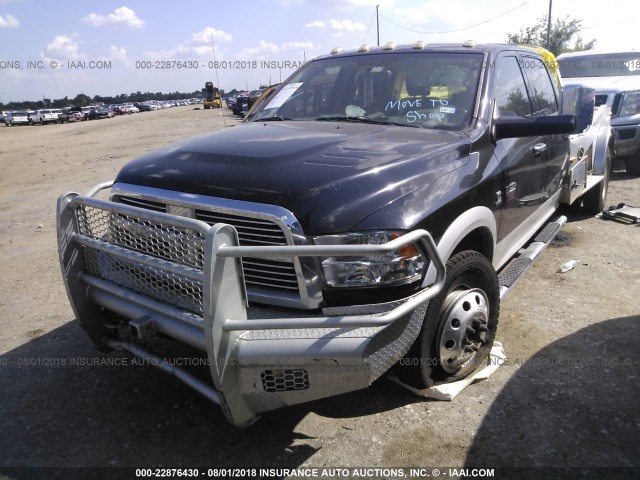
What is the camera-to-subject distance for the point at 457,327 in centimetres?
296

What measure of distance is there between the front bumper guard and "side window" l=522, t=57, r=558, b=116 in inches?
112

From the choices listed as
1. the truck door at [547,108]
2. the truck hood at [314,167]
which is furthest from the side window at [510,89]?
the truck hood at [314,167]

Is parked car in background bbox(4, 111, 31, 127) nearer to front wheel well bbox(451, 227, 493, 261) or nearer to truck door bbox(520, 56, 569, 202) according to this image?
truck door bbox(520, 56, 569, 202)

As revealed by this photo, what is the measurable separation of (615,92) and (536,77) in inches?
233

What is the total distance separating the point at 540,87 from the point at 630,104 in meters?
5.91

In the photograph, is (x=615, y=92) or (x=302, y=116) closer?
(x=302, y=116)

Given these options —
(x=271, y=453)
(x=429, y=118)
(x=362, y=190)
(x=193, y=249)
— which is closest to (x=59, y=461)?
(x=271, y=453)

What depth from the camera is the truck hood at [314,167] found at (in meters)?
2.44

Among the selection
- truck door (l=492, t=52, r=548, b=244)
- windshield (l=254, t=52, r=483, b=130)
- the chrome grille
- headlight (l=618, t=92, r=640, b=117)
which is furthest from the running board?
headlight (l=618, t=92, r=640, b=117)

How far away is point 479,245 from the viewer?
3.37 meters

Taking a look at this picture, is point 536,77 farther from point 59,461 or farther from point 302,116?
point 59,461

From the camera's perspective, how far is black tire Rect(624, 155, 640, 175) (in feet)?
30.1

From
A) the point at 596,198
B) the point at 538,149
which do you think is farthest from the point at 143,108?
the point at 538,149

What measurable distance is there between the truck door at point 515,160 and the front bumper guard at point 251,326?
4.70 feet
